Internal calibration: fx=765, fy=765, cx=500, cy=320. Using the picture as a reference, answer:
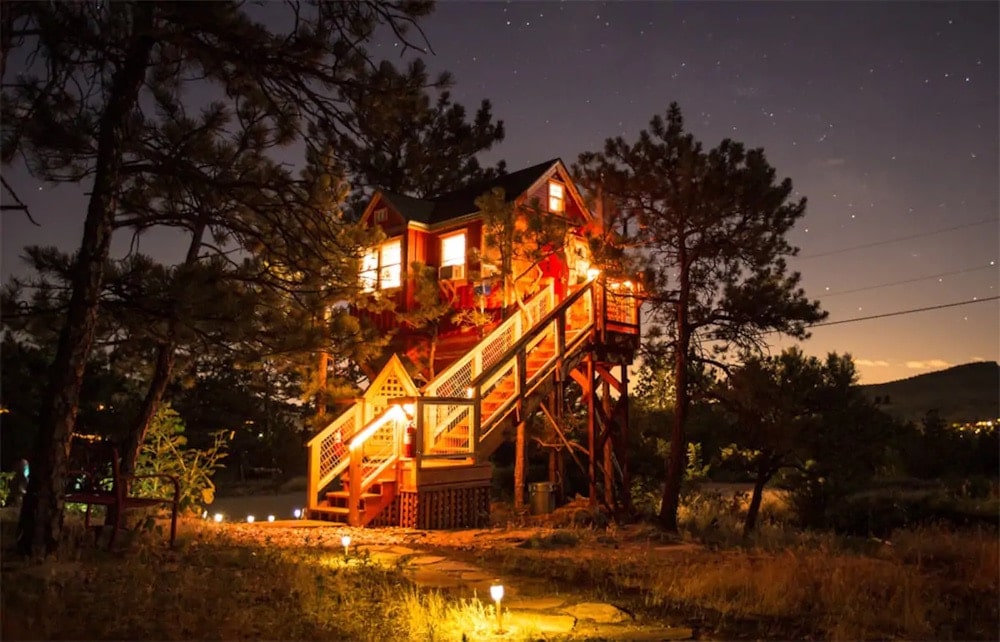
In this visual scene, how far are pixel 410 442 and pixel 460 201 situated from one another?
970 cm

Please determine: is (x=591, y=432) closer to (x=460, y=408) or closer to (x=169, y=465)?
(x=460, y=408)

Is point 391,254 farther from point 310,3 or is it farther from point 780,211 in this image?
point 310,3

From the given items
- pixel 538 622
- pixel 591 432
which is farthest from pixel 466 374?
pixel 538 622

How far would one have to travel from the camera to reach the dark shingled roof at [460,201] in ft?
66.1

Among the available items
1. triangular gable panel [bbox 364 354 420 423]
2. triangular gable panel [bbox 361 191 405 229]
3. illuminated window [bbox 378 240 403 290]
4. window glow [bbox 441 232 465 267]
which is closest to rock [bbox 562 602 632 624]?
triangular gable panel [bbox 364 354 420 423]

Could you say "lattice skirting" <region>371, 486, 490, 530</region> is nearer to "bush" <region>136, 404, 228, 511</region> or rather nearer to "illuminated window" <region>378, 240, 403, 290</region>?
"bush" <region>136, 404, 228, 511</region>

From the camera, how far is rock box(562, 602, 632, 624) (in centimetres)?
634

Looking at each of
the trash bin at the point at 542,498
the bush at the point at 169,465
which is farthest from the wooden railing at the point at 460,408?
the bush at the point at 169,465

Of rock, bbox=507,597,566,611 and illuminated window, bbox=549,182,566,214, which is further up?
illuminated window, bbox=549,182,566,214

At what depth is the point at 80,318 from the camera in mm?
6906

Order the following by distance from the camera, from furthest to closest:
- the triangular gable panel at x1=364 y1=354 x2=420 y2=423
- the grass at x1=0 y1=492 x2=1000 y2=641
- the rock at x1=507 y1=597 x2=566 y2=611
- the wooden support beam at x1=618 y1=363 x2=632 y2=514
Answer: the wooden support beam at x1=618 y1=363 x2=632 y2=514 → the triangular gable panel at x1=364 y1=354 x2=420 y2=423 → the rock at x1=507 y1=597 x2=566 y2=611 → the grass at x1=0 y1=492 x2=1000 y2=641

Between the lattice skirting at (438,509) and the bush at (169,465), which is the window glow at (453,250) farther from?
the bush at (169,465)

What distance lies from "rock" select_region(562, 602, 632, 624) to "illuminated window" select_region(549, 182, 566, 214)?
15.0 meters

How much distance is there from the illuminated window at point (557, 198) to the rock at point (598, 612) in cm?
1505
